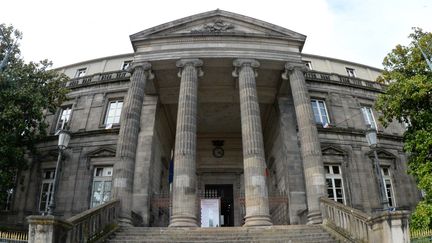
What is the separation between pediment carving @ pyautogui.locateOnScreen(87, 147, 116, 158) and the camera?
62.7ft

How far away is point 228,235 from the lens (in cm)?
1124

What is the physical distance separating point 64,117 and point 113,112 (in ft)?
11.6

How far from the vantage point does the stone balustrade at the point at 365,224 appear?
8.88 metres

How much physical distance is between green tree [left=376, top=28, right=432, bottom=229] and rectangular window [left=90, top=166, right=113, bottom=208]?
1516 centimetres

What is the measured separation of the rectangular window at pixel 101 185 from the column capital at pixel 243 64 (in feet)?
30.8

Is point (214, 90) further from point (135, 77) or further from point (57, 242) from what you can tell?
point (57, 242)

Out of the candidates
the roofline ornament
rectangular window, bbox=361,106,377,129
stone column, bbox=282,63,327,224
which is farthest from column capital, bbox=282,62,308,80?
rectangular window, bbox=361,106,377,129

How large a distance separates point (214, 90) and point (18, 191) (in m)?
13.1

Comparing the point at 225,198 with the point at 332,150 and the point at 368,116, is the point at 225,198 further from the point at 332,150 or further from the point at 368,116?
the point at 368,116

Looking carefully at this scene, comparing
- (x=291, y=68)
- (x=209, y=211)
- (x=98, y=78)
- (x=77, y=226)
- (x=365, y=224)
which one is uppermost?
(x=98, y=78)

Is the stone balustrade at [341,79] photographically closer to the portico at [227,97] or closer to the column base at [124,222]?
the portico at [227,97]

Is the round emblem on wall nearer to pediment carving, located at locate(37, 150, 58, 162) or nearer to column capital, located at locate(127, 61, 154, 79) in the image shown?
column capital, located at locate(127, 61, 154, 79)

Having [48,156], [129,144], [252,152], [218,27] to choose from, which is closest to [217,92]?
[218,27]

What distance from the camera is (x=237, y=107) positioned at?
22172 millimetres
